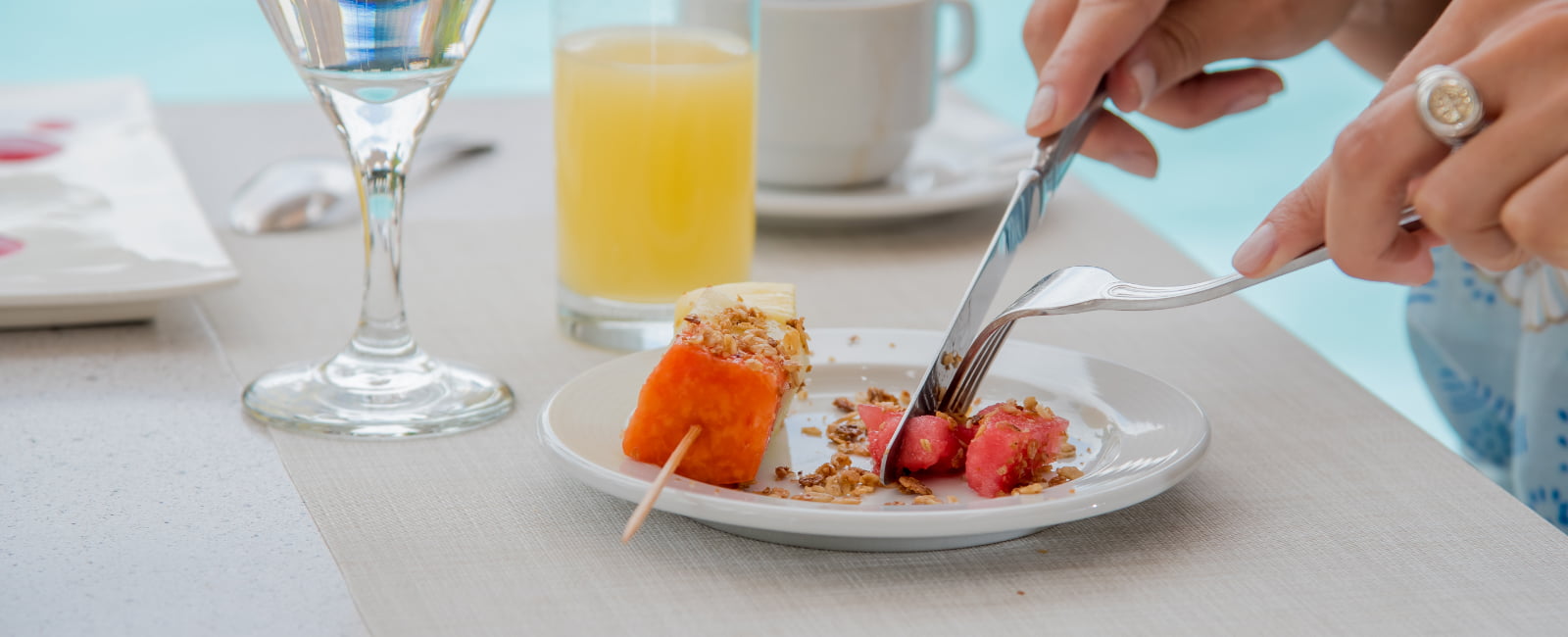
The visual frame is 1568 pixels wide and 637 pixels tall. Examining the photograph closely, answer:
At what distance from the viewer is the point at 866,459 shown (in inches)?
25.9

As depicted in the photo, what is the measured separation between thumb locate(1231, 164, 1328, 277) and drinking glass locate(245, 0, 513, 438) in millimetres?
354

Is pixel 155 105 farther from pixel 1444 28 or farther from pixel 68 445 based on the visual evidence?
pixel 1444 28

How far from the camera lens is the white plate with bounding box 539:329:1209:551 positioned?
532 millimetres

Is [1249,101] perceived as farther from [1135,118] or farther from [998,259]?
[1135,118]

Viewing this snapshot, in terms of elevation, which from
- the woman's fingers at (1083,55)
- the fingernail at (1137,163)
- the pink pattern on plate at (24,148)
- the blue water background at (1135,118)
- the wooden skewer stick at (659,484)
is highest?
the woman's fingers at (1083,55)

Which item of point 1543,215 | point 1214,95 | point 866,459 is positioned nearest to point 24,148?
point 866,459

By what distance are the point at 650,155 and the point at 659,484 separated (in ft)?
1.06

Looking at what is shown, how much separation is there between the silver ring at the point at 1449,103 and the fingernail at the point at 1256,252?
0.26 feet

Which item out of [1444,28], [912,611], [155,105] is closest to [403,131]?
[912,611]

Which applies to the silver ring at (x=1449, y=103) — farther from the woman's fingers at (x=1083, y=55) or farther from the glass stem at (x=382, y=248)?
the glass stem at (x=382, y=248)

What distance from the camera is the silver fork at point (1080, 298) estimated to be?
608 mm

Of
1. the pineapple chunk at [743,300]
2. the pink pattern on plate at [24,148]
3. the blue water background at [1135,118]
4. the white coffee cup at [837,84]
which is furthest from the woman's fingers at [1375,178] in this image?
the blue water background at [1135,118]

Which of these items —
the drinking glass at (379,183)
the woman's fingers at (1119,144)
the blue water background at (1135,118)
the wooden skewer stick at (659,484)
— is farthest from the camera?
the blue water background at (1135,118)

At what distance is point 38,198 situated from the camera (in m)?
→ 0.91
